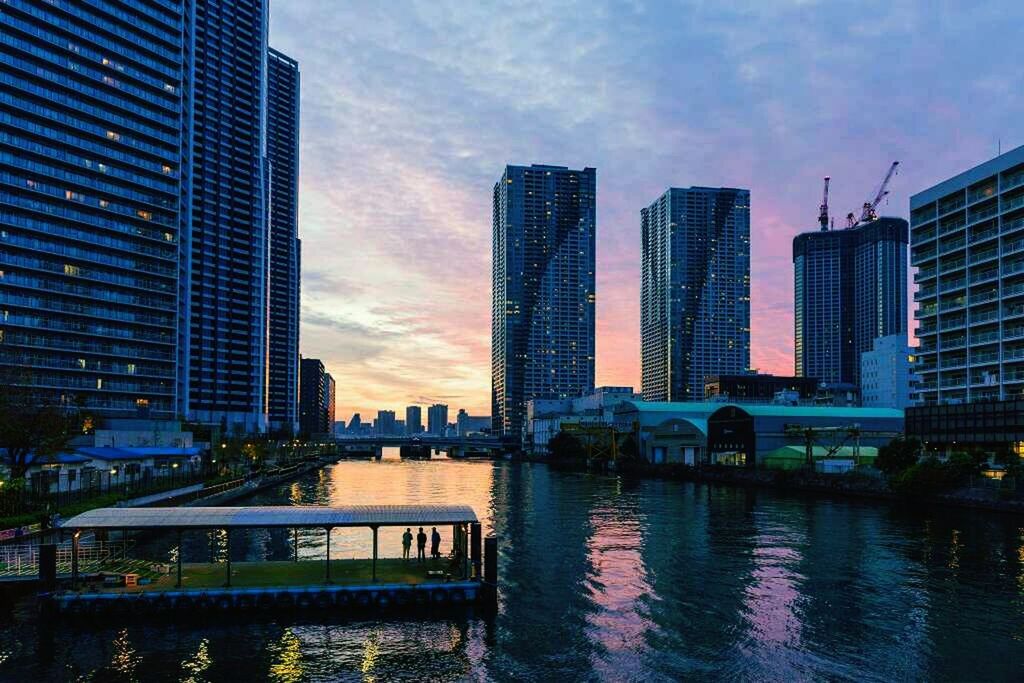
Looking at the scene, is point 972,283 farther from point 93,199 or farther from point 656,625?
point 93,199

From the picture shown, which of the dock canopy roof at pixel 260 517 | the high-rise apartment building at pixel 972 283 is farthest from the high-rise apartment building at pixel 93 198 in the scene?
the high-rise apartment building at pixel 972 283

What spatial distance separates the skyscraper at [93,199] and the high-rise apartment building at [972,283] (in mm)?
154027

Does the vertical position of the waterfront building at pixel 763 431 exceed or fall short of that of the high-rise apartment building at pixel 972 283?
it falls short

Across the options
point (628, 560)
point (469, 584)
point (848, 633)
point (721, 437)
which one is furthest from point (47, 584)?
point (721, 437)

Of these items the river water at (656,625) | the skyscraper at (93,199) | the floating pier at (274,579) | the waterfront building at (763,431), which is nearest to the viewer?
the river water at (656,625)

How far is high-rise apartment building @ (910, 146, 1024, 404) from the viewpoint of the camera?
409 ft

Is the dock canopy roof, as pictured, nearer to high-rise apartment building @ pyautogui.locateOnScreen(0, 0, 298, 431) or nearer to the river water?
the river water

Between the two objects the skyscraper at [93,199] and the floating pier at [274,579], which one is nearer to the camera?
the floating pier at [274,579]

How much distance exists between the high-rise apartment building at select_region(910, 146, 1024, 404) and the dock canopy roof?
10312 cm

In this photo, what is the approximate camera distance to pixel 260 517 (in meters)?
48.1

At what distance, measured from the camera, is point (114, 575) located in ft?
152

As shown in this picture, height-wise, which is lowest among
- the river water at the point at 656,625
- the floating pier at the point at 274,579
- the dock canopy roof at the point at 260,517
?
the river water at the point at 656,625

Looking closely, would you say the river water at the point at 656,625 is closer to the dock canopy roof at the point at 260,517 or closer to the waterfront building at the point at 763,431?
the dock canopy roof at the point at 260,517

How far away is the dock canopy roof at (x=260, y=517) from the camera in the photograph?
150 ft
